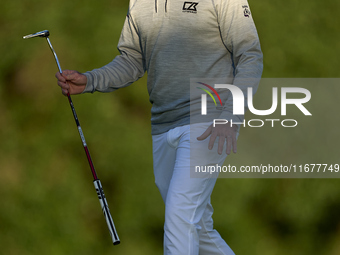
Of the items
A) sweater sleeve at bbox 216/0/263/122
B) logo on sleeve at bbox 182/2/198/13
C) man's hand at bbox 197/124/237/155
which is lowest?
man's hand at bbox 197/124/237/155

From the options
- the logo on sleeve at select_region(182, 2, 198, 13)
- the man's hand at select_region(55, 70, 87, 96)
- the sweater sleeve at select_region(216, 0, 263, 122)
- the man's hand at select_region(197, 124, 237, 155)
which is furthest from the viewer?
the man's hand at select_region(55, 70, 87, 96)

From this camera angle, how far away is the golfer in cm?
231

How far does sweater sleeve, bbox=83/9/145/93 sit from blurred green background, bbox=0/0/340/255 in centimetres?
84

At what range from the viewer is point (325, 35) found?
368cm

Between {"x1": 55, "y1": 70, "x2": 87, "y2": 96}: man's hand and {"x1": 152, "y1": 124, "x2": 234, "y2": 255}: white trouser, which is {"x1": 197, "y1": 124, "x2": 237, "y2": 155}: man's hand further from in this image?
{"x1": 55, "y1": 70, "x2": 87, "y2": 96}: man's hand

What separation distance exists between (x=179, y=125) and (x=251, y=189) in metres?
1.16

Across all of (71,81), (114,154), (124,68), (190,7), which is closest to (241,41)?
(190,7)

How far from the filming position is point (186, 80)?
250 centimetres

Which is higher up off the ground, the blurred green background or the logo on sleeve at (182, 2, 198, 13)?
the logo on sleeve at (182, 2, 198, 13)

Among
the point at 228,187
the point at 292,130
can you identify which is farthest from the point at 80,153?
the point at 292,130

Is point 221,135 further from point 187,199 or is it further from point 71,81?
point 71,81

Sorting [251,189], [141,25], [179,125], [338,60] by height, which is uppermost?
[141,25]

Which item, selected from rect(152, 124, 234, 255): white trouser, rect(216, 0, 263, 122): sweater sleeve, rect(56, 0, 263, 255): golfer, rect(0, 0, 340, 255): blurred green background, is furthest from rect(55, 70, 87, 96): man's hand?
rect(0, 0, 340, 255): blurred green background

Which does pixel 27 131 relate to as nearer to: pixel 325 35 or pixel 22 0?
pixel 22 0
